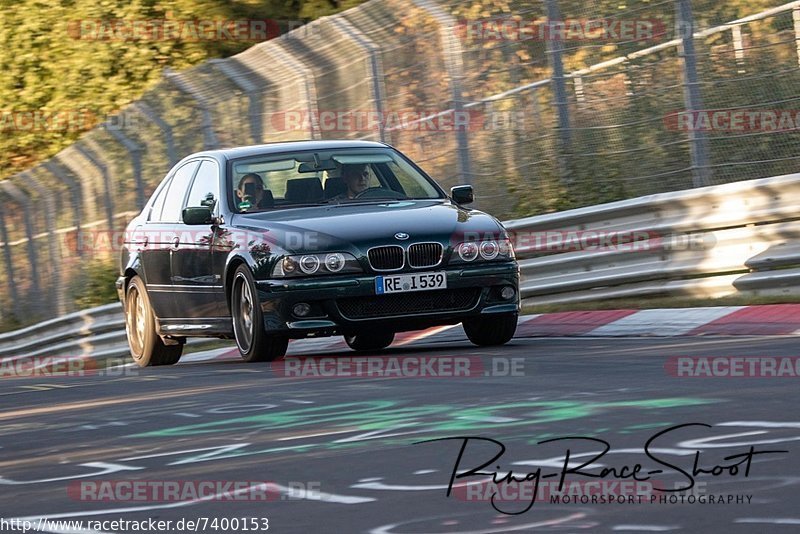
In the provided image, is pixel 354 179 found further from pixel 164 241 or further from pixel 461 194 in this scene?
pixel 164 241

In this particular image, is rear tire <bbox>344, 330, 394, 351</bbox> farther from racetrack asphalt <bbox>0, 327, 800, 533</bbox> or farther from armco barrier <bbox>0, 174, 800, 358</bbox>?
racetrack asphalt <bbox>0, 327, 800, 533</bbox>

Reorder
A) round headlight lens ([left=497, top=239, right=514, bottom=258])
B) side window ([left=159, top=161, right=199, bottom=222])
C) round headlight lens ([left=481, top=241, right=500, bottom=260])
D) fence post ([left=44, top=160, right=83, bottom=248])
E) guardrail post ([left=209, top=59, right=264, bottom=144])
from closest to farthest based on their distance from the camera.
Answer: round headlight lens ([left=481, top=241, right=500, bottom=260])
round headlight lens ([left=497, top=239, right=514, bottom=258])
side window ([left=159, top=161, right=199, bottom=222])
guardrail post ([left=209, top=59, right=264, bottom=144])
fence post ([left=44, top=160, right=83, bottom=248])

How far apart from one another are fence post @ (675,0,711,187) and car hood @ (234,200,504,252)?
2.24 metres

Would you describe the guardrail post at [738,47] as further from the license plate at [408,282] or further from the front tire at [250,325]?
the front tire at [250,325]

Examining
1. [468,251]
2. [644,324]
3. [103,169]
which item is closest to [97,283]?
[103,169]

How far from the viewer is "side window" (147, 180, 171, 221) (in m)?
13.8

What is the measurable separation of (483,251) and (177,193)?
10.8ft

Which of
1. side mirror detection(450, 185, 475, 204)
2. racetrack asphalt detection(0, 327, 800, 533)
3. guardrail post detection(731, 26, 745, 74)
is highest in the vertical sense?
guardrail post detection(731, 26, 745, 74)

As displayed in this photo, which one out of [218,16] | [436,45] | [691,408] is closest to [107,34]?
[218,16]

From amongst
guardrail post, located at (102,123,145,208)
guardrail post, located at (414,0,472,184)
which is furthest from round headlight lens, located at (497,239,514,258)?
guardrail post, located at (102,123,145,208)

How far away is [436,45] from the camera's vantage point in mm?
15273

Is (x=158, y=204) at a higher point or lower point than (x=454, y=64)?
lower

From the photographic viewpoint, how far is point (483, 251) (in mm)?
11125

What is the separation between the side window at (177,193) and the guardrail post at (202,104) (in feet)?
16.7
